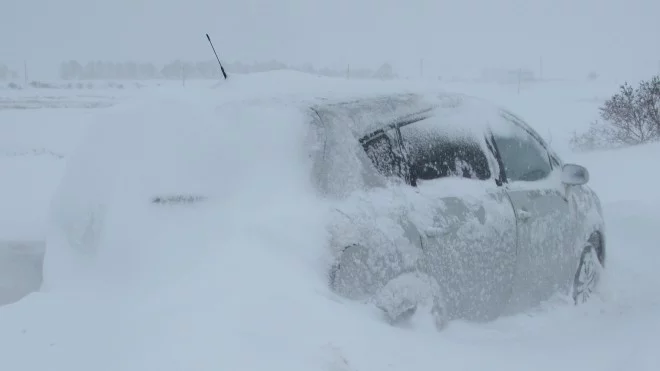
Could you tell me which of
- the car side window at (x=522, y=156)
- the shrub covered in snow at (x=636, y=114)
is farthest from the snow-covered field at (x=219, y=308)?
the shrub covered in snow at (x=636, y=114)

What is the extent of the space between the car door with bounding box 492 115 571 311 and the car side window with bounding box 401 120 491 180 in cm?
29

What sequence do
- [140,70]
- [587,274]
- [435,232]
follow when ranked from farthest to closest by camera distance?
[140,70] < [587,274] < [435,232]

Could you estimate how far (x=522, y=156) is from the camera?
5.08m

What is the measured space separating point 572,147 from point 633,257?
13530 mm

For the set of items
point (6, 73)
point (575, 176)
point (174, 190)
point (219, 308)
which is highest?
point (174, 190)

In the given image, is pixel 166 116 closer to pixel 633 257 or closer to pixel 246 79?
pixel 246 79

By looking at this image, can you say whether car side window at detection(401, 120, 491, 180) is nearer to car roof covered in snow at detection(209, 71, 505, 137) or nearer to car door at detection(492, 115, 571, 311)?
car roof covered in snow at detection(209, 71, 505, 137)

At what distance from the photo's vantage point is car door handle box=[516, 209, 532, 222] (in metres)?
4.58

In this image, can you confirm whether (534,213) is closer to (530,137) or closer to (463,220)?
(530,137)

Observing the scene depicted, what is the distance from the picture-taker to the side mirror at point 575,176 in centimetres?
521

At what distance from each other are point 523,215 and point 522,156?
2.07 feet

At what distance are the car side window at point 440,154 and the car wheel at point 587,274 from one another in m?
1.37

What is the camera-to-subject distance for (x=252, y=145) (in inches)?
144

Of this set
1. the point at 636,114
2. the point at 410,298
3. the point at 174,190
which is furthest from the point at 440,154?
the point at 636,114
